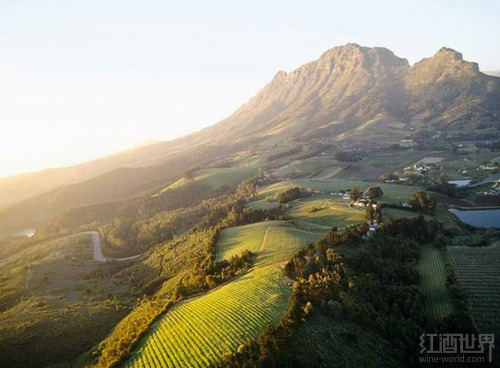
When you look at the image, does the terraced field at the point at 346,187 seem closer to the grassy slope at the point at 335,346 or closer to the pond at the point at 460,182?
the pond at the point at 460,182

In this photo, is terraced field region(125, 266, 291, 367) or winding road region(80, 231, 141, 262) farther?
winding road region(80, 231, 141, 262)

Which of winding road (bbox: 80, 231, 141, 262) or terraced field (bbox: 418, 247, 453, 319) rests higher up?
terraced field (bbox: 418, 247, 453, 319)

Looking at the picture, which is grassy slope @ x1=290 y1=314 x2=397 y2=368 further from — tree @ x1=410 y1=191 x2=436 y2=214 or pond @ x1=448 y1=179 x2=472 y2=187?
pond @ x1=448 y1=179 x2=472 y2=187

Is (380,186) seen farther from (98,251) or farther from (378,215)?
(98,251)

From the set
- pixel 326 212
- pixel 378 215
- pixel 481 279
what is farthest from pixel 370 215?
pixel 481 279

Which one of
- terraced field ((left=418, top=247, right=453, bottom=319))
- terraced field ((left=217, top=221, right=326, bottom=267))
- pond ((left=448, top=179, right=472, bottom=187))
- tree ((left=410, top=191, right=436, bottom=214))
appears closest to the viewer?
terraced field ((left=418, top=247, right=453, bottom=319))

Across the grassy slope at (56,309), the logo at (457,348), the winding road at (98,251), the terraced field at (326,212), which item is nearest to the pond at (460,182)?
the terraced field at (326,212)

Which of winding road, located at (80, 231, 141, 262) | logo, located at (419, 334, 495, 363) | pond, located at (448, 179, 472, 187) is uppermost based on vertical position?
logo, located at (419, 334, 495, 363)

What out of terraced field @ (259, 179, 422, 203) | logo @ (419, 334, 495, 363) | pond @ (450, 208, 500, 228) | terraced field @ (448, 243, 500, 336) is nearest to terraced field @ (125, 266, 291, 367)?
logo @ (419, 334, 495, 363)
